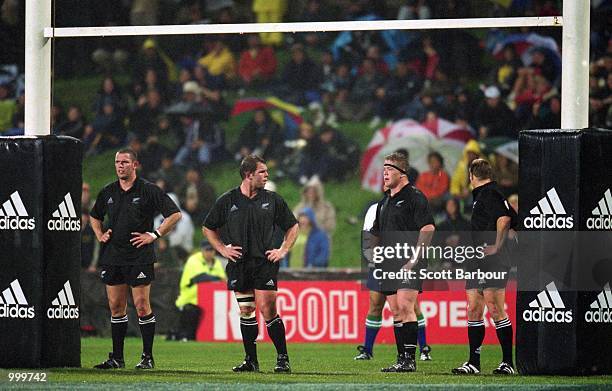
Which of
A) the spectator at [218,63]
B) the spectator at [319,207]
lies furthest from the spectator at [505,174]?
the spectator at [218,63]

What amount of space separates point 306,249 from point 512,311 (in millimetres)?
3462

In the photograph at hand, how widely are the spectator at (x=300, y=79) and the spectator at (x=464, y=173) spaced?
276 centimetres

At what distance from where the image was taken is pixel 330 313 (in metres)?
17.1

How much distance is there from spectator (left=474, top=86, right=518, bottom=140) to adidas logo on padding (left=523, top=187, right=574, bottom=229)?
819 centimetres

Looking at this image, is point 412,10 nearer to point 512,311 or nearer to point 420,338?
point 512,311

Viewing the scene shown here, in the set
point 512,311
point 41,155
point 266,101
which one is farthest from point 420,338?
point 266,101

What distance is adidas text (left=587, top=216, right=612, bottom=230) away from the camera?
1106cm

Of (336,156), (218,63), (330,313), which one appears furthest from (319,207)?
(218,63)

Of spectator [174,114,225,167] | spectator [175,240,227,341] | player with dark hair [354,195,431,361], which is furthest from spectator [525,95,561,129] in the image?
player with dark hair [354,195,431,361]

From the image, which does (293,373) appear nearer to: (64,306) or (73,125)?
(64,306)

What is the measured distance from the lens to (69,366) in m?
12.0

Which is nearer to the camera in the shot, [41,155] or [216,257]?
[41,155]

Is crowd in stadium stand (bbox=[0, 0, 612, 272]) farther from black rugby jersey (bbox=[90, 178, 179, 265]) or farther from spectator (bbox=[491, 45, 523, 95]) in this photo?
black rugby jersey (bbox=[90, 178, 179, 265])

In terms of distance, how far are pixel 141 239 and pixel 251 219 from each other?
1.07m
